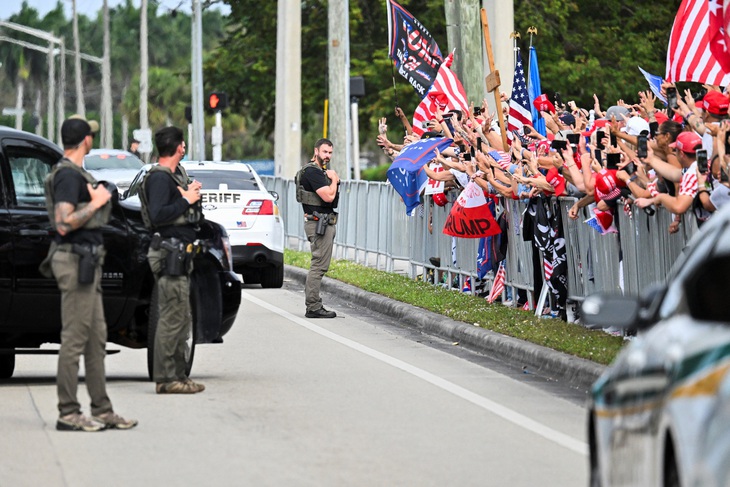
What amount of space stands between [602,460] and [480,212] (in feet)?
36.4

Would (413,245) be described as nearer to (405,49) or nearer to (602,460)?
(405,49)

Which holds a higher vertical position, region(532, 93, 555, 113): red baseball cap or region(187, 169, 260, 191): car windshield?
region(532, 93, 555, 113): red baseball cap

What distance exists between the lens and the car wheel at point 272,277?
22375 mm

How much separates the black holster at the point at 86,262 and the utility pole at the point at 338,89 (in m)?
21.7

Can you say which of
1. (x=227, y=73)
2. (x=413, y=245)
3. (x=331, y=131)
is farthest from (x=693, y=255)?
(x=227, y=73)

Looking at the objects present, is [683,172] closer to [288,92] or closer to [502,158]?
[502,158]

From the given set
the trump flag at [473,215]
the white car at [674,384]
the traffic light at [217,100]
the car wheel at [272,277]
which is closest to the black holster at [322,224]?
the trump flag at [473,215]

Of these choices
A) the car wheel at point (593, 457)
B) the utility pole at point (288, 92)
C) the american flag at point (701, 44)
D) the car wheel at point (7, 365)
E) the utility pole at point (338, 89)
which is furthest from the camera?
the utility pole at point (288, 92)

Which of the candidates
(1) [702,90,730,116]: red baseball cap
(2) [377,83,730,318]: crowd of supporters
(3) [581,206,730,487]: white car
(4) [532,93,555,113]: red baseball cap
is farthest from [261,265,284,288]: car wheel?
(3) [581,206,730,487]: white car

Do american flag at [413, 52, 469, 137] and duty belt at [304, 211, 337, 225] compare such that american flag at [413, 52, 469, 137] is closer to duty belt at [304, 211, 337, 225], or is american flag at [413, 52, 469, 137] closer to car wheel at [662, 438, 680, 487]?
duty belt at [304, 211, 337, 225]

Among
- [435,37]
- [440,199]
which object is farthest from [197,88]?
[440,199]

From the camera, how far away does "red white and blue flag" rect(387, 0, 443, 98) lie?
22.4 m

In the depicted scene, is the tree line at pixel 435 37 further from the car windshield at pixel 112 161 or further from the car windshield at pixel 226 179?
the car windshield at pixel 226 179

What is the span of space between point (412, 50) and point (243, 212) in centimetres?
326
